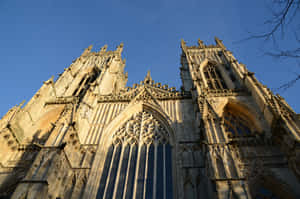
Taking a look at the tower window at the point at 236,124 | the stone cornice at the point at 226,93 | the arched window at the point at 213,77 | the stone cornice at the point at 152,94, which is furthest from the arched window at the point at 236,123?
the arched window at the point at 213,77

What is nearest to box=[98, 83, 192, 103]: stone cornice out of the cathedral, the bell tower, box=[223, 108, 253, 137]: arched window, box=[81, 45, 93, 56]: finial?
the cathedral

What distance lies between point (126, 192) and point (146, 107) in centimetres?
654

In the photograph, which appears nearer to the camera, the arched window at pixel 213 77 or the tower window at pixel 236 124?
the tower window at pixel 236 124

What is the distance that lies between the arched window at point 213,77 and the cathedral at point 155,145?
81 centimetres

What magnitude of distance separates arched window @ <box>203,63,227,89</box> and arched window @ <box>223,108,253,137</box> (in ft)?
12.0

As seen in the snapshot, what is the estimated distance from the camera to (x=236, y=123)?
1324 centimetres

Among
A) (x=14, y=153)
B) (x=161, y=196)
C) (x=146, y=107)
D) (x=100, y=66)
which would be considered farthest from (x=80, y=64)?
(x=161, y=196)

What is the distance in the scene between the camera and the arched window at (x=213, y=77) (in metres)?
17.5

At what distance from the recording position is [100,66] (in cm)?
2262

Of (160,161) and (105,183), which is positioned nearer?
(105,183)

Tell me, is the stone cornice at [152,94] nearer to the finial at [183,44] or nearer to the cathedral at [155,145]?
the cathedral at [155,145]

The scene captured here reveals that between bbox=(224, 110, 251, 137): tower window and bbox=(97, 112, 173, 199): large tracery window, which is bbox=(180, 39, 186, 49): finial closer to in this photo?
bbox=(224, 110, 251, 137): tower window

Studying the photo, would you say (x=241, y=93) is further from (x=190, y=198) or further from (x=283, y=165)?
(x=190, y=198)

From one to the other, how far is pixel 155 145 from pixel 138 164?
162 cm
